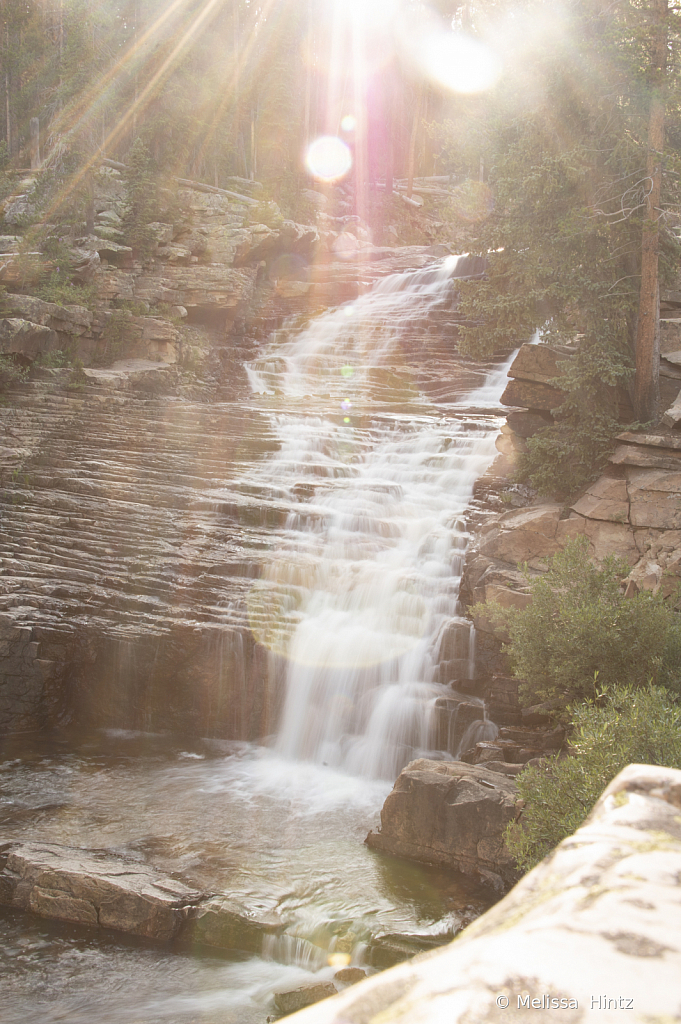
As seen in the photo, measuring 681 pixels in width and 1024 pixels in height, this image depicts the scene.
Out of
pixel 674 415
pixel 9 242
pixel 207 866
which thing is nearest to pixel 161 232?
pixel 9 242

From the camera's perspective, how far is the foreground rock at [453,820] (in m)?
7.42

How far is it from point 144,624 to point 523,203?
10442mm

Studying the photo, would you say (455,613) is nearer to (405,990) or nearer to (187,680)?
(187,680)

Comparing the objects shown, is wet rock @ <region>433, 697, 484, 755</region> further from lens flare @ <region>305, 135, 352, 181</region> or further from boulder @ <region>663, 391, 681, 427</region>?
lens flare @ <region>305, 135, 352, 181</region>

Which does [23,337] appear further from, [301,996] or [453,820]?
[301,996]

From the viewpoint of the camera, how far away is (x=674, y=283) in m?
14.8

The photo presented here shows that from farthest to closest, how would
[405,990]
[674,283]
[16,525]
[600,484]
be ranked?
[674,283] → [16,525] → [600,484] → [405,990]

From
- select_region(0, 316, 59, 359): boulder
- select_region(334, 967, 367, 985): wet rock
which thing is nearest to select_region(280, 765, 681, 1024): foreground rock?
select_region(334, 967, 367, 985): wet rock

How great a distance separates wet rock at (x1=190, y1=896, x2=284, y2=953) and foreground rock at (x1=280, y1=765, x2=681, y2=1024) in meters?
5.00

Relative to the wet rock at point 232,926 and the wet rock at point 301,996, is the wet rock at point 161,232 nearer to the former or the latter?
the wet rock at point 232,926

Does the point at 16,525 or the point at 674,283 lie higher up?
the point at 674,283

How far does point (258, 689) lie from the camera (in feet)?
36.9

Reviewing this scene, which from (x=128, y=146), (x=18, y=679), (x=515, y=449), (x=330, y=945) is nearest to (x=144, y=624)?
(x=18, y=679)

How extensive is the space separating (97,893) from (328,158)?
5152 cm
